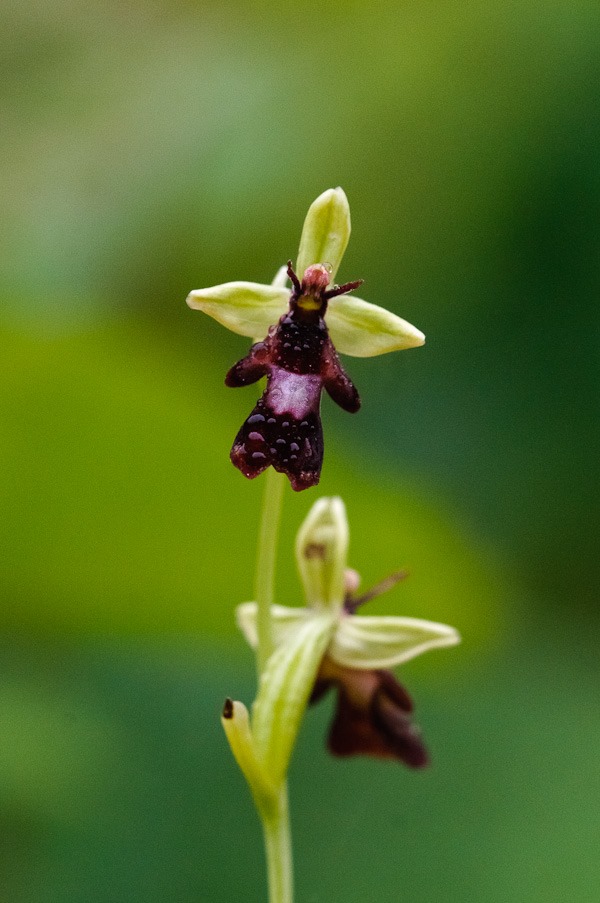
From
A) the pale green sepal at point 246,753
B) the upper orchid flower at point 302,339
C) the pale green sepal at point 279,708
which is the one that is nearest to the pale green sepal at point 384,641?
the pale green sepal at point 279,708

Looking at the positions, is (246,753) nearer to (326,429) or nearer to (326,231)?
(326,231)

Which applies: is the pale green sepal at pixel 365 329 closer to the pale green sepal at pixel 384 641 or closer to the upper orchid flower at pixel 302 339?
the upper orchid flower at pixel 302 339

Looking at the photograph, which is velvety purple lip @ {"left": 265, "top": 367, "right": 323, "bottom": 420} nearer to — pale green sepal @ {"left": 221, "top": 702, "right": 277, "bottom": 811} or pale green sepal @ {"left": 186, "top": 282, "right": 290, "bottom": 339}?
pale green sepal @ {"left": 186, "top": 282, "right": 290, "bottom": 339}

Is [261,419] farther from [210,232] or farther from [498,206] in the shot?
[498,206]

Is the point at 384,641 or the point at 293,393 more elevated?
the point at 293,393

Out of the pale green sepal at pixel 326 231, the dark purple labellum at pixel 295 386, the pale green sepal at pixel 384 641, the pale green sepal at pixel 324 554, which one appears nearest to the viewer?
the dark purple labellum at pixel 295 386

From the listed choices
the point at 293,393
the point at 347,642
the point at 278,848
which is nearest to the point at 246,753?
the point at 278,848

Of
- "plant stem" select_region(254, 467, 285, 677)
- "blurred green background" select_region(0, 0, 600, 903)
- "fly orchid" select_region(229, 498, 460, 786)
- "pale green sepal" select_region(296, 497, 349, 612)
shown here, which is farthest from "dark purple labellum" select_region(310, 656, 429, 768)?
"blurred green background" select_region(0, 0, 600, 903)
